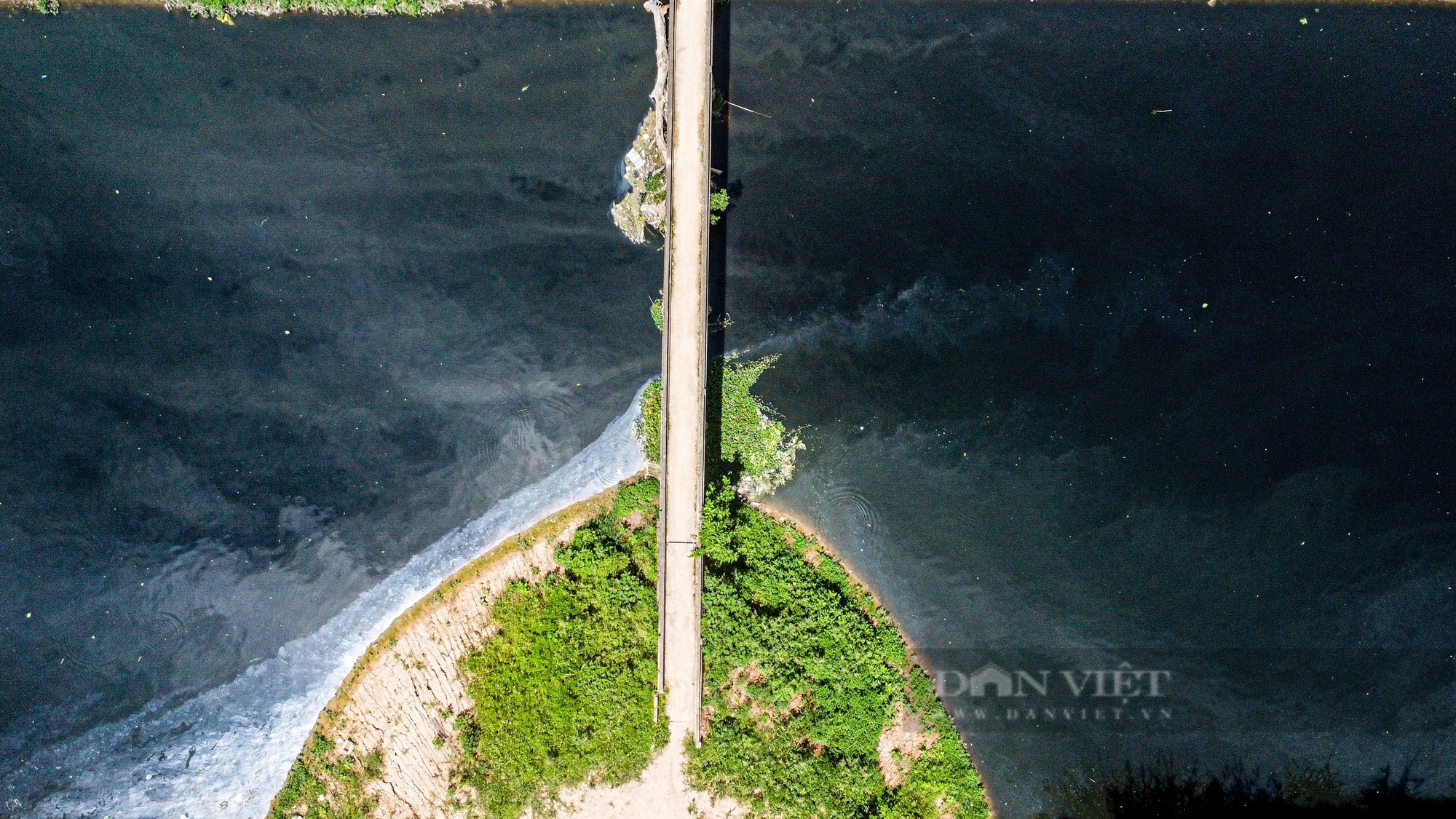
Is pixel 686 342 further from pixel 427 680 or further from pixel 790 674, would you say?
pixel 427 680

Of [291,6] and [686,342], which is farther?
[291,6]

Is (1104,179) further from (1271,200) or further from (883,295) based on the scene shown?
(883,295)

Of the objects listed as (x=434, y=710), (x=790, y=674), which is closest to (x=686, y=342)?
(x=790, y=674)

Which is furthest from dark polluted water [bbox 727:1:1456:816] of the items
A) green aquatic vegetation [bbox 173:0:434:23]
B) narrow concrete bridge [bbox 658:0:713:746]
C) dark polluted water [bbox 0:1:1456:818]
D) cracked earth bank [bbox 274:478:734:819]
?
green aquatic vegetation [bbox 173:0:434:23]

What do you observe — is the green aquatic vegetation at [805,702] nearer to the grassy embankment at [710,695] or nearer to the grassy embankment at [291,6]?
the grassy embankment at [710,695]

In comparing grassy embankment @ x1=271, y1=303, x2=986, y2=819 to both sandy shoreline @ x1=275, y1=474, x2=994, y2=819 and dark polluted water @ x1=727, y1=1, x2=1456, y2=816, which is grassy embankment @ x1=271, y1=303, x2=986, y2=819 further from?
dark polluted water @ x1=727, y1=1, x2=1456, y2=816

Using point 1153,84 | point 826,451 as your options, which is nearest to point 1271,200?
point 1153,84

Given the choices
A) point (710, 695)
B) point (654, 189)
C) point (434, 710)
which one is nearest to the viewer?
point (710, 695)
